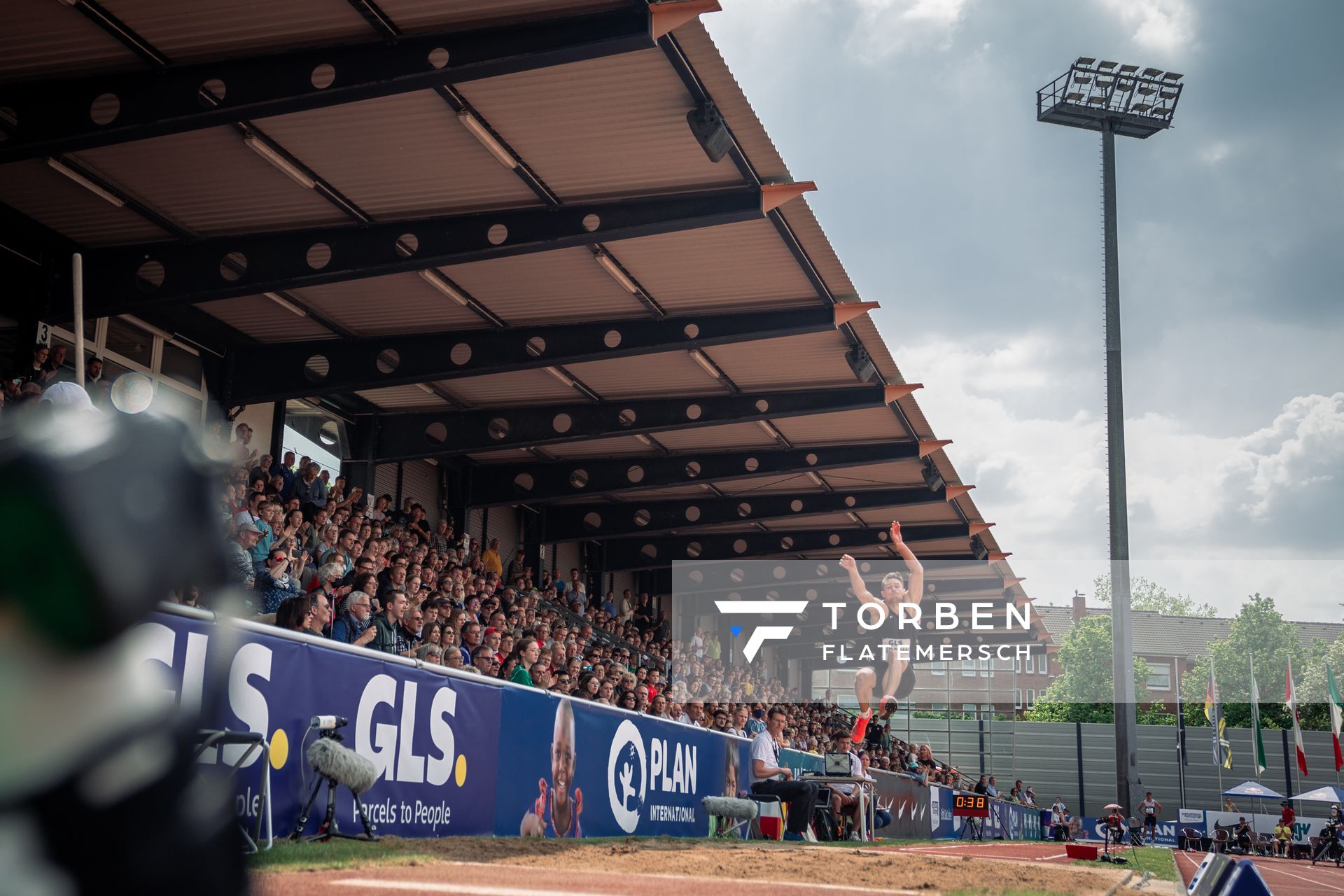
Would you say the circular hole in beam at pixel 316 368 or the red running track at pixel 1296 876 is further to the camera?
the circular hole in beam at pixel 316 368

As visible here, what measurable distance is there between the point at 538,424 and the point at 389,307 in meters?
5.68

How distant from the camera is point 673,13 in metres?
11.0

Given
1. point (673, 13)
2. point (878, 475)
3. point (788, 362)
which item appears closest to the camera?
point (673, 13)

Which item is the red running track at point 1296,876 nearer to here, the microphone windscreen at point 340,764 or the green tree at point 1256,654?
the microphone windscreen at point 340,764

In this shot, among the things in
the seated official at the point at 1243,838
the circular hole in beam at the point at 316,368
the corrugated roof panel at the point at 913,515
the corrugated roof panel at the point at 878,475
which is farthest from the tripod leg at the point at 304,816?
the seated official at the point at 1243,838

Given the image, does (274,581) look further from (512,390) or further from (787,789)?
(512,390)

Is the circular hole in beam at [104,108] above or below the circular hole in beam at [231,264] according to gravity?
above

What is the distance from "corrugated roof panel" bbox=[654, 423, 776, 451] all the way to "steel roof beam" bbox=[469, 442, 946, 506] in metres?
0.29

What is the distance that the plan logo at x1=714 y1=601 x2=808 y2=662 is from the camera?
39206mm

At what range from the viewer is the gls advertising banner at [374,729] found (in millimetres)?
7355

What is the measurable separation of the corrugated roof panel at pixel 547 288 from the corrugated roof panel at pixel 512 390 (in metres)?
2.96

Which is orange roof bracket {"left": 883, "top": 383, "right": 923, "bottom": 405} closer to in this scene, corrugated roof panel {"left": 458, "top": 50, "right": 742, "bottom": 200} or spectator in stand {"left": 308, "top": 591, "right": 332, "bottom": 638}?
corrugated roof panel {"left": 458, "top": 50, "right": 742, "bottom": 200}

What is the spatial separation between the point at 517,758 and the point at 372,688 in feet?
7.92

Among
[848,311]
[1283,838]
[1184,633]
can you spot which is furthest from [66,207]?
[1184,633]
